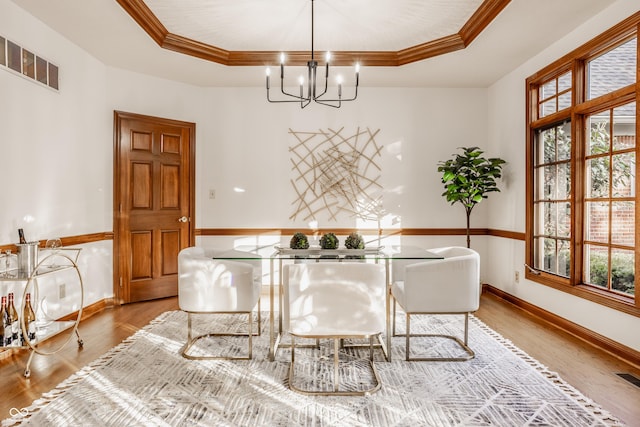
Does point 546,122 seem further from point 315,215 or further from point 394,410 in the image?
point 394,410

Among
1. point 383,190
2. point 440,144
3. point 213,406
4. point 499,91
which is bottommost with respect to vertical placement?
point 213,406

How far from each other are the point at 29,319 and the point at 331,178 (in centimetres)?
326

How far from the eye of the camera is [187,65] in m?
4.14

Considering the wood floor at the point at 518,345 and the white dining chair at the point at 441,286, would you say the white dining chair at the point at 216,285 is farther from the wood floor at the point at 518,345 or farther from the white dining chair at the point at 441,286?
the white dining chair at the point at 441,286

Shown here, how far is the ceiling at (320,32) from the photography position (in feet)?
10.0

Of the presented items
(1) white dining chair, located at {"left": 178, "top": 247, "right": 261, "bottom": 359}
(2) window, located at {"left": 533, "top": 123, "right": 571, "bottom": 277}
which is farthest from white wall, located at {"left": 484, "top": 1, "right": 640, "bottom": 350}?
(1) white dining chair, located at {"left": 178, "top": 247, "right": 261, "bottom": 359}

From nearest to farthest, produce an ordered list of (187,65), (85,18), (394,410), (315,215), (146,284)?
(394,410)
(85,18)
(187,65)
(146,284)
(315,215)

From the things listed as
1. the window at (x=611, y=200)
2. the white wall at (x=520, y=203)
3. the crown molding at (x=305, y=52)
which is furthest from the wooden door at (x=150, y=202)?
the window at (x=611, y=200)

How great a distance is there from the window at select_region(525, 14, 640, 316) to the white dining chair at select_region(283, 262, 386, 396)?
1.93m

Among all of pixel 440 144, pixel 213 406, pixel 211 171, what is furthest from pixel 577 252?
pixel 211 171

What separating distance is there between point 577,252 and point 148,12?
407 centimetres

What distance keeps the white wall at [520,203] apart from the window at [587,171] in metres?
0.10

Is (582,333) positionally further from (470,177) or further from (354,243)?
(354,243)

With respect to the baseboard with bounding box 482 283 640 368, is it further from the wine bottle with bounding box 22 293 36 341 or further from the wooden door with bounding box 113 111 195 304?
the wine bottle with bounding box 22 293 36 341
